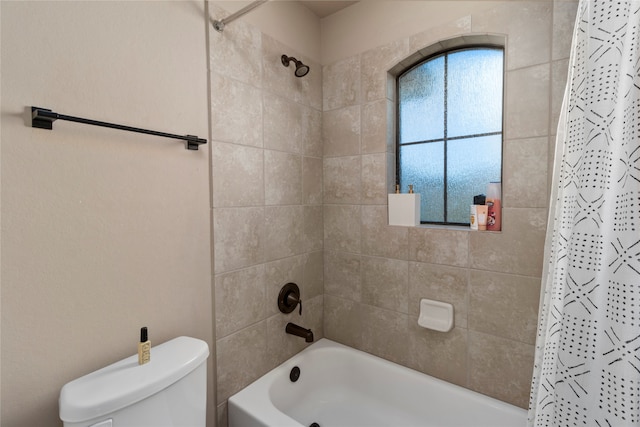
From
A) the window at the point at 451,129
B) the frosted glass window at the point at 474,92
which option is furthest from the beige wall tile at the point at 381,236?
the frosted glass window at the point at 474,92

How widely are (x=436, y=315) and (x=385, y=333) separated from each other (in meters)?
0.35

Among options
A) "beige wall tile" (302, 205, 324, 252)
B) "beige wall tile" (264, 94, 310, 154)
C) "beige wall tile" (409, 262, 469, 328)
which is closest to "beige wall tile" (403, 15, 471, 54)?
"beige wall tile" (264, 94, 310, 154)

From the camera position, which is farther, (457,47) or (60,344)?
(457,47)

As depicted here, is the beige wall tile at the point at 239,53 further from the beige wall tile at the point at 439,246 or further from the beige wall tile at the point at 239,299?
the beige wall tile at the point at 439,246

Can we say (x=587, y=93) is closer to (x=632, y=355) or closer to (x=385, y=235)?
(x=632, y=355)

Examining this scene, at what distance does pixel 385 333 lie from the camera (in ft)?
5.98

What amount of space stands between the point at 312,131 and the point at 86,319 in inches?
57.4

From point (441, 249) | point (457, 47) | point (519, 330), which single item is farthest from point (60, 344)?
point (457, 47)

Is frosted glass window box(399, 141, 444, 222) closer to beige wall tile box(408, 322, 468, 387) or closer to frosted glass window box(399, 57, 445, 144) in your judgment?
frosted glass window box(399, 57, 445, 144)

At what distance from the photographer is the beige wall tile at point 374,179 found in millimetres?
1783

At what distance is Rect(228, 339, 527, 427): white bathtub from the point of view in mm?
1435

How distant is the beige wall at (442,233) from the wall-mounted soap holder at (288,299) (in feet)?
1.12

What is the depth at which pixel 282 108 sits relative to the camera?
1715 mm

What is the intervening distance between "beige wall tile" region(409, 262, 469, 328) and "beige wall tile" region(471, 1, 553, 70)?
1.00 m
